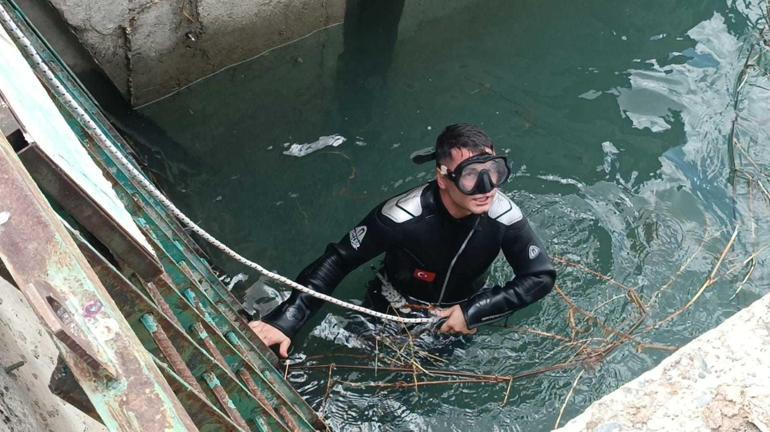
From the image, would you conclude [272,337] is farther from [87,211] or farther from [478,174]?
[87,211]

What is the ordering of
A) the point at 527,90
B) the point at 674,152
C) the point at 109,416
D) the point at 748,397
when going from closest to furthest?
the point at 109,416
the point at 748,397
the point at 674,152
the point at 527,90

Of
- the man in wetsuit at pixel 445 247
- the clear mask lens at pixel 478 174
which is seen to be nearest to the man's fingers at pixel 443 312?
the man in wetsuit at pixel 445 247

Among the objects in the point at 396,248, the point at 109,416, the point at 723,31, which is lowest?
the point at 723,31

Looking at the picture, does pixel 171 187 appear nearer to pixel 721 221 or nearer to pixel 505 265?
pixel 505 265

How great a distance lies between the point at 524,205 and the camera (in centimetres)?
539

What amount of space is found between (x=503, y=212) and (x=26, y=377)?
2251 mm

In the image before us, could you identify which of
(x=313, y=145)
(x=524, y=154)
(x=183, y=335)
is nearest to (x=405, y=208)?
(x=183, y=335)

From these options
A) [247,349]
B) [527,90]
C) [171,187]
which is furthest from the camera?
[527,90]

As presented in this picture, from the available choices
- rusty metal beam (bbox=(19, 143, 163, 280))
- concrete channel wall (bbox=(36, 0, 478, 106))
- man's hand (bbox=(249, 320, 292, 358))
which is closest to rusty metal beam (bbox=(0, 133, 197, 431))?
rusty metal beam (bbox=(19, 143, 163, 280))

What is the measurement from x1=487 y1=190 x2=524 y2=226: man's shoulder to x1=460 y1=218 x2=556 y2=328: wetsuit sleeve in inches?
2.2

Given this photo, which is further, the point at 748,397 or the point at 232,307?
the point at 232,307

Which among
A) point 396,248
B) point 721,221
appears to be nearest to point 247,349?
point 396,248

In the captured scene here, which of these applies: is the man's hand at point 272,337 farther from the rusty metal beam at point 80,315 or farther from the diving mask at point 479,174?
the rusty metal beam at point 80,315

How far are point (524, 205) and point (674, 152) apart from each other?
146cm
